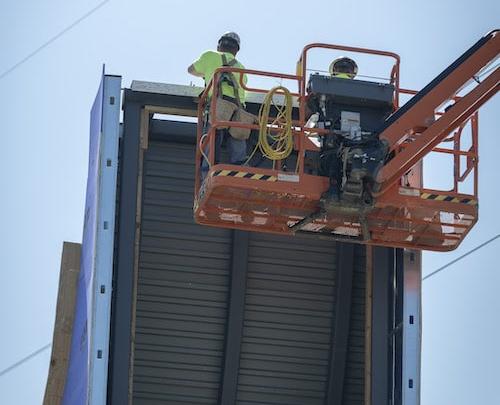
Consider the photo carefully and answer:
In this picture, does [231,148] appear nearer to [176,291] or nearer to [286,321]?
[176,291]

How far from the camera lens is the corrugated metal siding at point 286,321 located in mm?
14656

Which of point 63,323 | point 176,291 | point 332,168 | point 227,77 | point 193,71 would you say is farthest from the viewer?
point 63,323

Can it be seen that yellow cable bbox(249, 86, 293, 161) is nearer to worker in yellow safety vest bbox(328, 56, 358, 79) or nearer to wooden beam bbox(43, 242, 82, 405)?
worker in yellow safety vest bbox(328, 56, 358, 79)

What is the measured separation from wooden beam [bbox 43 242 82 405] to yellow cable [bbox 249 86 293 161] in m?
3.39

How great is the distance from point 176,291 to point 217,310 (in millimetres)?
500

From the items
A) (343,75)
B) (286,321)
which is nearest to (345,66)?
(343,75)

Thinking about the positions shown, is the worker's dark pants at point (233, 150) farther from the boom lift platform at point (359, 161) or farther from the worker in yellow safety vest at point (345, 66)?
the worker in yellow safety vest at point (345, 66)

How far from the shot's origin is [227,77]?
13219mm

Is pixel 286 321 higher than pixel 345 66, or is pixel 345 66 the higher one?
pixel 345 66

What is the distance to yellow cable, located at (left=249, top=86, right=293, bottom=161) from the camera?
1275cm

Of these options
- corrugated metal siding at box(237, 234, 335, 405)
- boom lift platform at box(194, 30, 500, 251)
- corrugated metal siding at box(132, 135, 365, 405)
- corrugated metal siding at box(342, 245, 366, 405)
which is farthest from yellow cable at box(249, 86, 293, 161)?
corrugated metal siding at box(342, 245, 366, 405)

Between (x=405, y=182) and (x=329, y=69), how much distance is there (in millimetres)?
1383

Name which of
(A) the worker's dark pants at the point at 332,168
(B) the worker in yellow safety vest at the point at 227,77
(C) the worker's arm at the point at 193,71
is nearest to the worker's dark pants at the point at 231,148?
(B) the worker in yellow safety vest at the point at 227,77

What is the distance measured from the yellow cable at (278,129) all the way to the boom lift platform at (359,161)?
21 millimetres
